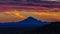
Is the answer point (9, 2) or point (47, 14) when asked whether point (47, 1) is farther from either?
point (9, 2)

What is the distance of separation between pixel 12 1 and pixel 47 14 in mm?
502

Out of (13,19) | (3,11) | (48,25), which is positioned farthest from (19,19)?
(48,25)

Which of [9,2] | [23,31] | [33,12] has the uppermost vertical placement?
[9,2]

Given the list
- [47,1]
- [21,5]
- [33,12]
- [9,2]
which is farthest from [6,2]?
[47,1]

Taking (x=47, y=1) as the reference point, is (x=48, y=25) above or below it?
below

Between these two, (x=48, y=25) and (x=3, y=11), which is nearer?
(x=48, y=25)

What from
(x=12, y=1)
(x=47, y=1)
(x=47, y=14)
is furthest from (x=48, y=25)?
(x=12, y=1)

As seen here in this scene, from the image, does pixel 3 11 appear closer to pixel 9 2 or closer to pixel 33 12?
pixel 9 2

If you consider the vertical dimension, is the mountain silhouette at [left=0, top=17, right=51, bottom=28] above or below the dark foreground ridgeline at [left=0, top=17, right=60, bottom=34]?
above

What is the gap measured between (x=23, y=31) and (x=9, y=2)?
0.47 meters

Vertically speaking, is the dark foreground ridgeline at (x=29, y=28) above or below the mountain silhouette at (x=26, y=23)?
below

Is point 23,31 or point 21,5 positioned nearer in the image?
point 23,31

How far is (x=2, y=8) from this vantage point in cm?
238

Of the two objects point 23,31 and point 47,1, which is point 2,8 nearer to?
point 23,31
